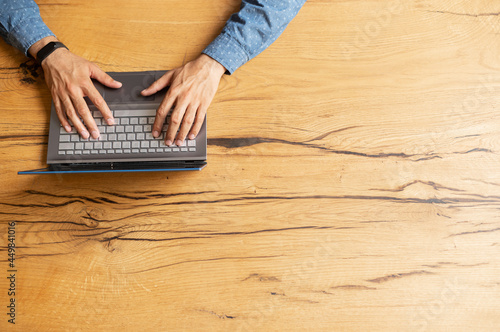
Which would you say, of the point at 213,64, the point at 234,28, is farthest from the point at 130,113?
the point at 234,28

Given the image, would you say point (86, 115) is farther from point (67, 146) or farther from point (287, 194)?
point (287, 194)

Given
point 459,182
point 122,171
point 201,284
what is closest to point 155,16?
point 122,171

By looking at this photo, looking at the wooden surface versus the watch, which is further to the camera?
the watch

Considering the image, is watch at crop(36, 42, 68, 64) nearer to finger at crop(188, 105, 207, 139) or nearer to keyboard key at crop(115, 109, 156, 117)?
keyboard key at crop(115, 109, 156, 117)

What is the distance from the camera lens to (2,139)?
0.80 m

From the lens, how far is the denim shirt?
0.84m

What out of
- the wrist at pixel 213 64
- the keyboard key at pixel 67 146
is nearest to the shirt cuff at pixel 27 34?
the keyboard key at pixel 67 146

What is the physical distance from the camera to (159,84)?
0.82 metres

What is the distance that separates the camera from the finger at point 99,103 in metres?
0.78

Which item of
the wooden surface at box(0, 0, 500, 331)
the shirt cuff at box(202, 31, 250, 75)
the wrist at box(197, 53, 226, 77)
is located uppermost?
the shirt cuff at box(202, 31, 250, 75)

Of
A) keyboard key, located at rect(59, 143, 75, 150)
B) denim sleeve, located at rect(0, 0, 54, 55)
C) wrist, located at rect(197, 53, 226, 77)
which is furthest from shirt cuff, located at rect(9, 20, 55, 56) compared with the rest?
wrist, located at rect(197, 53, 226, 77)

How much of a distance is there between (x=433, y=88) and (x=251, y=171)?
525mm

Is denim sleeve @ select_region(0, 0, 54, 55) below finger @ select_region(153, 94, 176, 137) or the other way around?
the other way around

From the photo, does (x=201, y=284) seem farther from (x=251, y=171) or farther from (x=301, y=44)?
(x=301, y=44)
